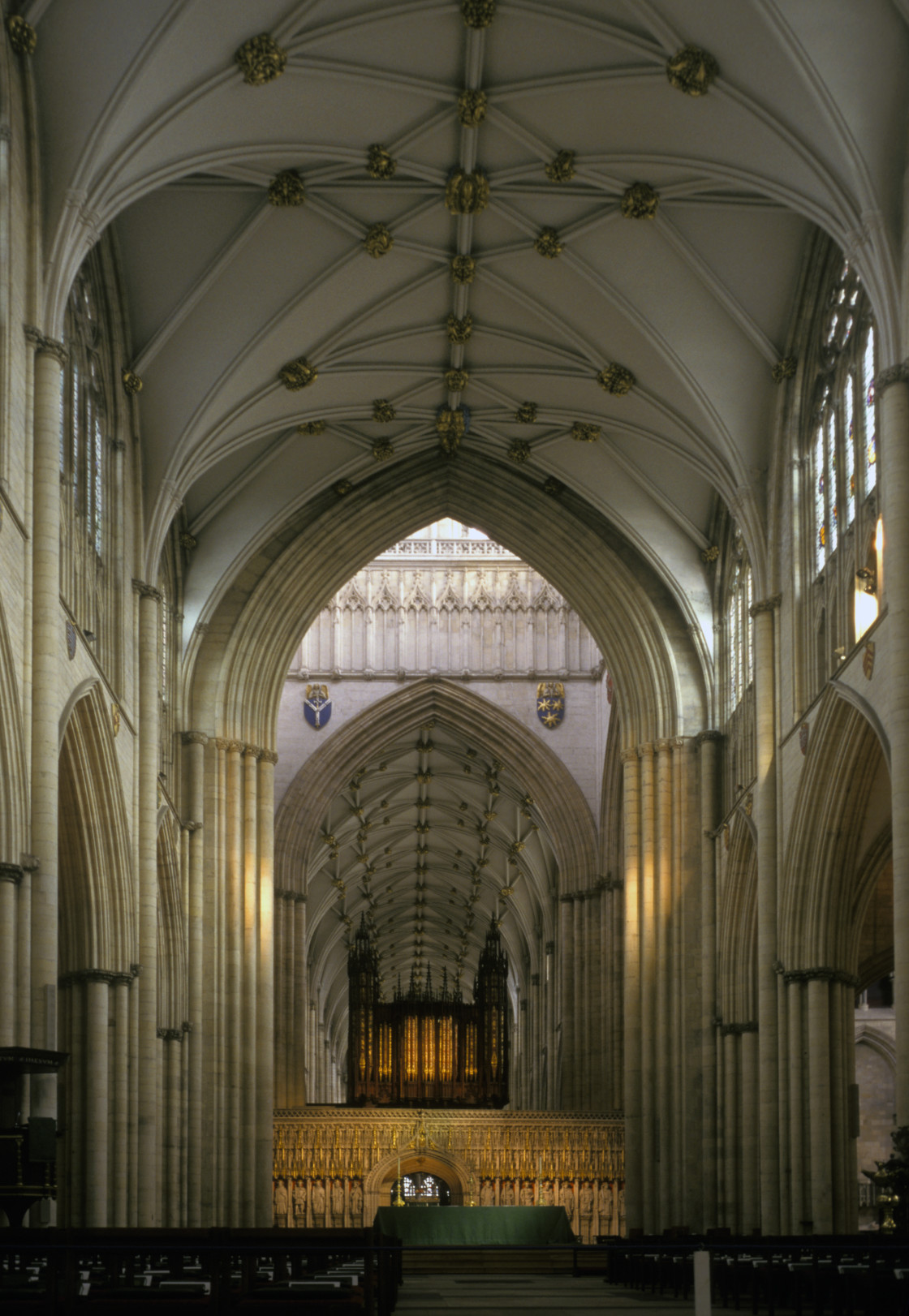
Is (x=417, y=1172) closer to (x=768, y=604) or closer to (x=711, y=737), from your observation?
(x=711, y=737)

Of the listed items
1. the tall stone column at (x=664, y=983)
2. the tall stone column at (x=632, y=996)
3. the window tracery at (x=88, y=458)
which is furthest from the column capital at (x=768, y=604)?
the window tracery at (x=88, y=458)

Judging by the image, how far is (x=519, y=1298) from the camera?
54.2 feet

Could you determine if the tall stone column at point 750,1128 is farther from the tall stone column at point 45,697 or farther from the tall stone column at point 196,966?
the tall stone column at point 45,697

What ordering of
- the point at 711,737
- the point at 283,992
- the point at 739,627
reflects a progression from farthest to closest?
the point at 283,992 < the point at 711,737 < the point at 739,627

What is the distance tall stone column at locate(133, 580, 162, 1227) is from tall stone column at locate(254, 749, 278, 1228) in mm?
5829

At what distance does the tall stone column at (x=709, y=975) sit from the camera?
28500 mm

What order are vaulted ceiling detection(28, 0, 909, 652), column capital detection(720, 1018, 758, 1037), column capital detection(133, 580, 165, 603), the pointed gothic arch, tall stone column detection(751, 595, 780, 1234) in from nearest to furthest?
vaulted ceiling detection(28, 0, 909, 652)
tall stone column detection(751, 595, 780, 1234)
column capital detection(133, 580, 165, 603)
column capital detection(720, 1018, 758, 1037)
the pointed gothic arch

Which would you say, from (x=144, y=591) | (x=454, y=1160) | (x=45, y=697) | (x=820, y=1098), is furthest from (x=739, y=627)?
(x=45, y=697)

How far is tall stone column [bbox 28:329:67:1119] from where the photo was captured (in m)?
17.4

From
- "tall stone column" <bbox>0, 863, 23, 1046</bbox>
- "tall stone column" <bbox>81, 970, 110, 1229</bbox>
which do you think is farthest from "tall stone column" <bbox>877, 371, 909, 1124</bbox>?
"tall stone column" <bbox>81, 970, 110, 1229</bbox>

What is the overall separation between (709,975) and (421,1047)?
67.3ft

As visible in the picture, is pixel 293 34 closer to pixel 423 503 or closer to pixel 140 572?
pixel 140 572

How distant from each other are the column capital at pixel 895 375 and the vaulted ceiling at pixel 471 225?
0.29 m

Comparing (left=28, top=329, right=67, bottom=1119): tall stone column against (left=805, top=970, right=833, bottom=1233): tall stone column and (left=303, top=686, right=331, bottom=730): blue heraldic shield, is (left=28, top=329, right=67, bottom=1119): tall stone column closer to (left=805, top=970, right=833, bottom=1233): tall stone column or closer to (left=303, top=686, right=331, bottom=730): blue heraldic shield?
(left=805, top=970, right=833, bottom=1233): tall stone column
